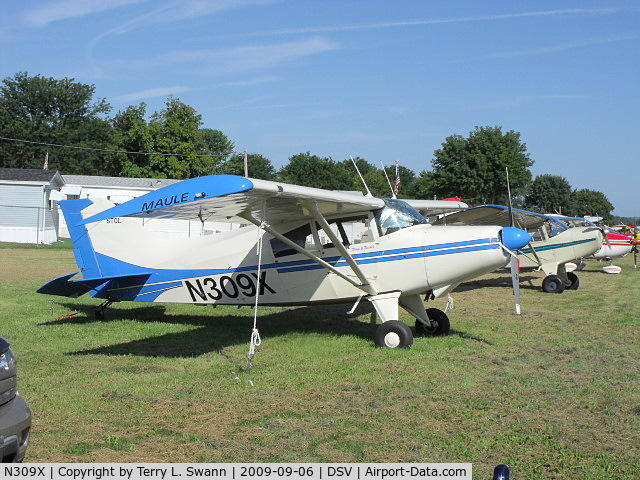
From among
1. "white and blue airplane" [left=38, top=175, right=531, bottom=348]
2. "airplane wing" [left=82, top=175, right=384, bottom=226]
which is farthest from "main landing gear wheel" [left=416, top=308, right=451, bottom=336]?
"airplane wing" [left=82, top=175, right=384, bottom=226]

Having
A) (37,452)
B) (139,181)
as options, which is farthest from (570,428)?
(139,181)

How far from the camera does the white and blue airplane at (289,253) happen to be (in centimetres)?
852

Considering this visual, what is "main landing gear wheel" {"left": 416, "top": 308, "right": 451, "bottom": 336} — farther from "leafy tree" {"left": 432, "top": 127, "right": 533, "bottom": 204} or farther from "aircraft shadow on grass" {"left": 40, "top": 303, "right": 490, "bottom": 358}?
"leafy tree" {"left": 432, "top": 127, "right": 533, "bottom": 204}

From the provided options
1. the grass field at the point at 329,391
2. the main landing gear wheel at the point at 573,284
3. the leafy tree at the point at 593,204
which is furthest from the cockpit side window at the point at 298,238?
the leafy tree at the point at 593,204

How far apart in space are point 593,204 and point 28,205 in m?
97.3

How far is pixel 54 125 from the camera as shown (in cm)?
7131

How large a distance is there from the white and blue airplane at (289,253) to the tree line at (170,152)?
3603cm

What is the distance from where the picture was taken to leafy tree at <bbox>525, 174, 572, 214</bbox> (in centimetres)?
8962

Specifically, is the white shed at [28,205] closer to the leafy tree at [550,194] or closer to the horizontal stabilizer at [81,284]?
the horizontal stabilizer at [81,284]

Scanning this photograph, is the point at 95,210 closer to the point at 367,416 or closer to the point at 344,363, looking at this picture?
the point at 344,363

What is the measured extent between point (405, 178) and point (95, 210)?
12285cm

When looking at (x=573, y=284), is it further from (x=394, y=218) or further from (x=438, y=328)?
(x=394, y=218)

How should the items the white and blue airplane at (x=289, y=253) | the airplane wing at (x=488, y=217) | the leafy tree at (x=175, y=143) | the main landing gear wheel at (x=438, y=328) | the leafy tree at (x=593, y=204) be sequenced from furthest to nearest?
the leafy tree at (x=593, y=204) < the leafy tree at (x=175, y=143) < the airplane wing at (x=488, y=217) < the main landing gear wheel at (x=438, y=328) < the white and blue airplane at (x=289, y=253)

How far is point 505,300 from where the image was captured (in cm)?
1554
